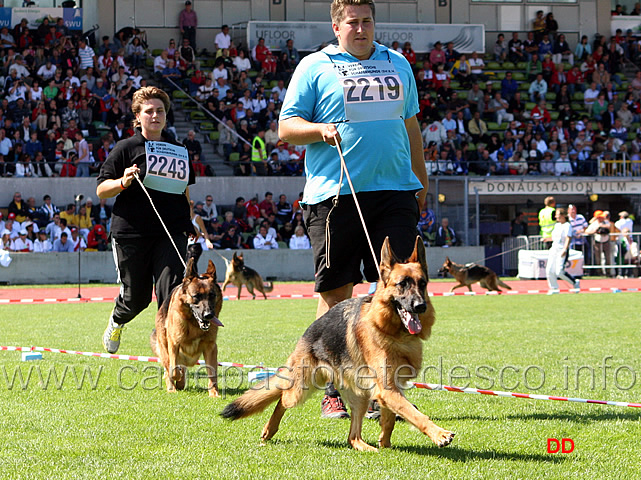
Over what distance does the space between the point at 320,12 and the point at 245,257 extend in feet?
46.3

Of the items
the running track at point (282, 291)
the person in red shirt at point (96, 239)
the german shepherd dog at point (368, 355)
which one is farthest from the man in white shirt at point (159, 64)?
the german shepherd dog at point (368, 355)

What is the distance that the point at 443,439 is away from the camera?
3.72m

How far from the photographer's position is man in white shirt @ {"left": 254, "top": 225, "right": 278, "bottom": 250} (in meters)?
22.7

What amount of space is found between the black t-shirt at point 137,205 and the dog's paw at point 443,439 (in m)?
3.53

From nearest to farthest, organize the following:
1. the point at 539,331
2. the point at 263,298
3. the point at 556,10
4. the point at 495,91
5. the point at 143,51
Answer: the point at 539,331 < the point at 263,298 < the point at 143,51 < the point at 495,91 < the point at 556,10

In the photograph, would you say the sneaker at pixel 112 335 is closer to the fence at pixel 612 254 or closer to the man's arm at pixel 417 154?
the man's arm at pixel 417 154

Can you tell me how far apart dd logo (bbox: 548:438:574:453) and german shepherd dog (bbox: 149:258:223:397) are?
104 inches

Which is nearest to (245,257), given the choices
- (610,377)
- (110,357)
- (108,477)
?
(110,357)

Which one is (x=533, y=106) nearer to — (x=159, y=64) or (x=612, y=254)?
(x=612, y=254)

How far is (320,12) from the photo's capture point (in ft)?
107

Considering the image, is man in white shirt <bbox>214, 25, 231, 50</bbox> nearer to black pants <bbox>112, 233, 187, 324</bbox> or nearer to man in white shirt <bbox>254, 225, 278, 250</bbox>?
man in white shirt <bbox>254, 225, 278, 250</bbox>

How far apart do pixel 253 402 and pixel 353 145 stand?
1.63 meters

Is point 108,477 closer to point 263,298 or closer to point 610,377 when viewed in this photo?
point 610,377

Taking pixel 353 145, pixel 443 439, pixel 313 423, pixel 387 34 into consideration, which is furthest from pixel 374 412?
pixel 387 34
